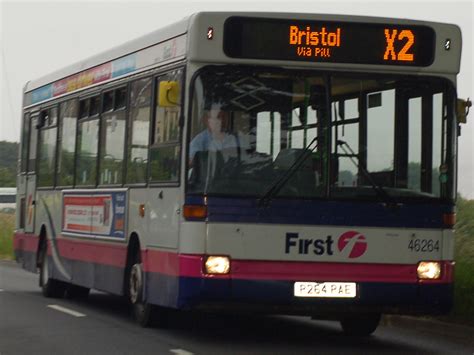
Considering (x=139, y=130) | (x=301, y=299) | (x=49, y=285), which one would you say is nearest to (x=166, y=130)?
(x=139, y=130)

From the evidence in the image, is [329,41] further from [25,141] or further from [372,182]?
[25,141]

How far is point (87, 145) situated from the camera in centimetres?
1786

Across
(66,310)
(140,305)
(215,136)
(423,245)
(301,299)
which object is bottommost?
(66,310)

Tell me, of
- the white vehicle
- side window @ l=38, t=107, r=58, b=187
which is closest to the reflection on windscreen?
side window @ l=38, t=107, r=58, b=187

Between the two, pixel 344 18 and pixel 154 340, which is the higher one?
pixel 344 18

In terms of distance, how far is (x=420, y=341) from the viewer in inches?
575

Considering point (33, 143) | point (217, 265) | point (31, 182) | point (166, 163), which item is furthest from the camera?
point (33, 143)

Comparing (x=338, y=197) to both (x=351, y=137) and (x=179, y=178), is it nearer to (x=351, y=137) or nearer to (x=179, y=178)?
(x=351, y=137)

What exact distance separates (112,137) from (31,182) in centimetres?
509

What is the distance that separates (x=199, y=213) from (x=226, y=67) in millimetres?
1336

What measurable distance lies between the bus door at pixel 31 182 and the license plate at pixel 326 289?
328 inches

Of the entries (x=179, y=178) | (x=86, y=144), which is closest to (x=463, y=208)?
(x=86, y=144)

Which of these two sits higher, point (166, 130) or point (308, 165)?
point (166, 130)

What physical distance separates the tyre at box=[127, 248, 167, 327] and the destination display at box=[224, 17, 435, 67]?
2.83 metres
